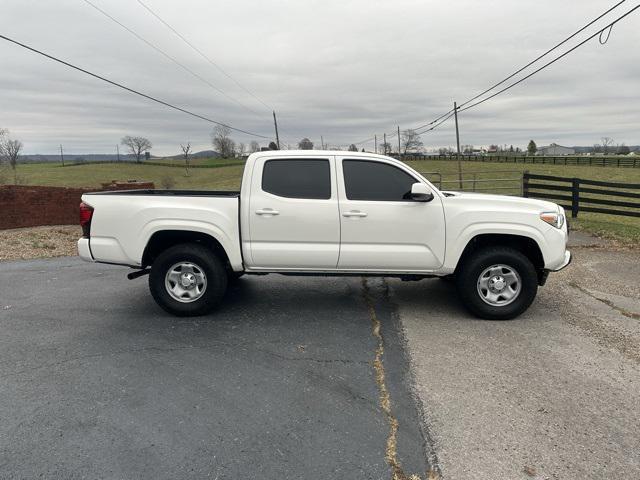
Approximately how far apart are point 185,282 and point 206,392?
5.95 ft

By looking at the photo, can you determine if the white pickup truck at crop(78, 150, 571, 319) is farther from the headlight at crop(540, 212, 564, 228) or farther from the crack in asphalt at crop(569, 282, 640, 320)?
the crack in asphalt at crop(569, 282, 640, 320)

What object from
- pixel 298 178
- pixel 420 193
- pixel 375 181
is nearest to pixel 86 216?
pixel 298 178

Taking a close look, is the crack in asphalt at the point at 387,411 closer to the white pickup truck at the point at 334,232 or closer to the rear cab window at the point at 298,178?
the white pickup truck at the point at 334,232

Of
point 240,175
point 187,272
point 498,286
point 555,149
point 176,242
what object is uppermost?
point 555,149

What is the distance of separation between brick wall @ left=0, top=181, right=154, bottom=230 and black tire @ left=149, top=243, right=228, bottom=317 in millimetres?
9079

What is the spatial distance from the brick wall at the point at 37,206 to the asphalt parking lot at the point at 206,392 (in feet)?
24.8

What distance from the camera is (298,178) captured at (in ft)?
15.4

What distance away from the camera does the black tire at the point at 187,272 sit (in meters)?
4.65

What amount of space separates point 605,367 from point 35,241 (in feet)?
37.0

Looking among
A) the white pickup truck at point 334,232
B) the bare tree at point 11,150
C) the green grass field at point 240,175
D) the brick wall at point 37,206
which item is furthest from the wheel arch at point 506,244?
the bare tree at point 11,150

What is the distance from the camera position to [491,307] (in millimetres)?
4637

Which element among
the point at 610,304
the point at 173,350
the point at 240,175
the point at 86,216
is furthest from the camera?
the point at 240,175

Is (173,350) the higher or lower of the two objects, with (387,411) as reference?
higher

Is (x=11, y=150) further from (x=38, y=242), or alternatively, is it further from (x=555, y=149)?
(x=555, y=149)
